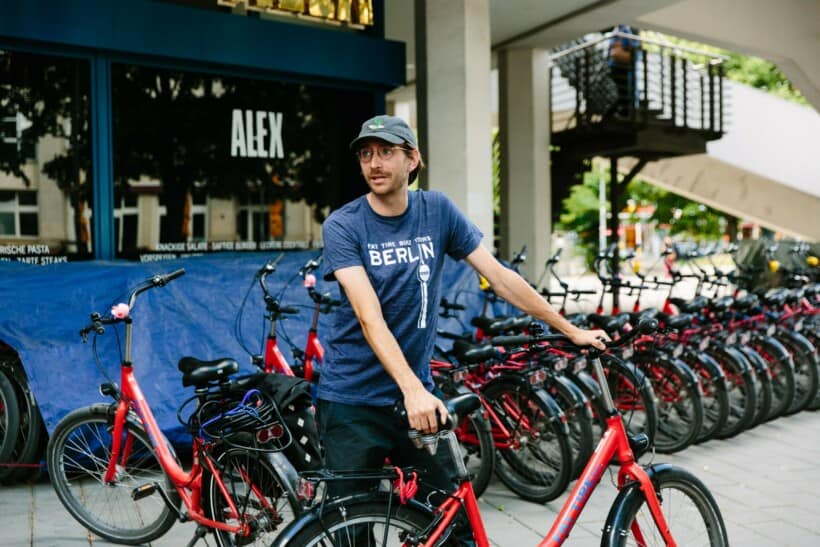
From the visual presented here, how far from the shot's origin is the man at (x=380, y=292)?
2.81 metres

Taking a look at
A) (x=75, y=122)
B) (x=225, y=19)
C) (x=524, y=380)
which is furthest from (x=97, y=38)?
(x=524, y=380)

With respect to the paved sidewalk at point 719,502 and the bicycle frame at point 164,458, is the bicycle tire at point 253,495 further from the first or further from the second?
the paved sidewalk at point 719,502

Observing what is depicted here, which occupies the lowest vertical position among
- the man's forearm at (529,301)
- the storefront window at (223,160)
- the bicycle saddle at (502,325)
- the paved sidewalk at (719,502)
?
the paved sidewalk at (719,502)

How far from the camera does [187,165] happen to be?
8406 mm

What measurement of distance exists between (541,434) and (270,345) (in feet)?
5.56

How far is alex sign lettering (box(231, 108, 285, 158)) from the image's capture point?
8734mm

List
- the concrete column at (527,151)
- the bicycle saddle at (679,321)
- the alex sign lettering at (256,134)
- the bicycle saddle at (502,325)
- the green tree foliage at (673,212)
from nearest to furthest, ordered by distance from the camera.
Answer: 1. the bicycle saddle at (502,325)
2. the bicycle saddle at (679,321)
3. the alex sign lettering at (256,134)
4. the concrete column at (527,151)
5. the green tree foliage at (673,212)

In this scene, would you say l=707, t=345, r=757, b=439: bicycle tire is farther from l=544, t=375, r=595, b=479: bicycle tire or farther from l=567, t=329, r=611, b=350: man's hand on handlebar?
l=567, t=329, r=611, b=350: man's hand on handlebar

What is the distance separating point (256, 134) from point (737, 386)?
5153 mm

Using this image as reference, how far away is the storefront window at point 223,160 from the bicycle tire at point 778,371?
454cm

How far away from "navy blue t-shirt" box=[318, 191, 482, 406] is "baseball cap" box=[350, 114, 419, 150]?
0.72 ft

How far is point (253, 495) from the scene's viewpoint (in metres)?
3.69

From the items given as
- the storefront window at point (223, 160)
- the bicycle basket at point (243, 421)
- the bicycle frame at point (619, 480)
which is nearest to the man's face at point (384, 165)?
the bicycle frame at point (619, 480)

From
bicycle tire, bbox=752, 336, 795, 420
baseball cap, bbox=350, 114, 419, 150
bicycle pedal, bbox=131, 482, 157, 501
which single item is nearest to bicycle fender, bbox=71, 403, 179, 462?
bicycle pedal, bbox=131, 482, 157, 501
